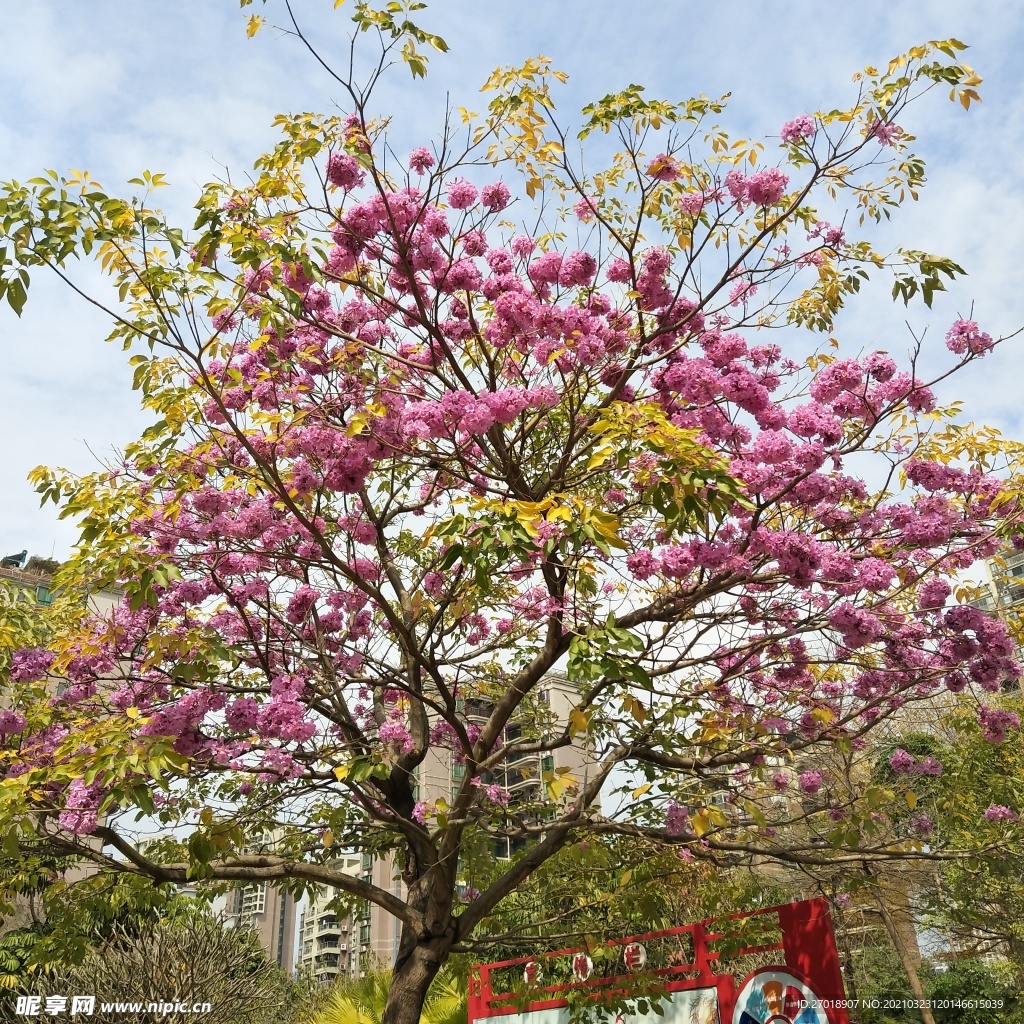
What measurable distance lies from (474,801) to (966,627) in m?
3.17

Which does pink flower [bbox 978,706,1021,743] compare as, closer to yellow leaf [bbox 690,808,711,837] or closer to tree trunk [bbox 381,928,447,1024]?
yellow leaf [bbox 690,808,711,837]

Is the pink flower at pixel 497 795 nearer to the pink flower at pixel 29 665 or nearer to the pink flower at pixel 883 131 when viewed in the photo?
the pink flower at pixel 29 665

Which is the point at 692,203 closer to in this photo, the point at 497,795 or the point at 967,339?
the point at 967,339

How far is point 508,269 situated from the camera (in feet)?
17.3

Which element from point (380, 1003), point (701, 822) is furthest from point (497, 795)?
point (380, 1003)

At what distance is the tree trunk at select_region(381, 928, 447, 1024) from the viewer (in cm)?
541

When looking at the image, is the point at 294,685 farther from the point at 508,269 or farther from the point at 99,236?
the point at 508,269

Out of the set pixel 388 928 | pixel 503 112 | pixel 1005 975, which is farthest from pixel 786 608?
pixel 388 928

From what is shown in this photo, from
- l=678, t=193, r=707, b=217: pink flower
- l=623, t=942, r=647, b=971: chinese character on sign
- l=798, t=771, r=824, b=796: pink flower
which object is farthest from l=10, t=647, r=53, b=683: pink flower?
l=798, t=771, r=824, b=796: pink flower

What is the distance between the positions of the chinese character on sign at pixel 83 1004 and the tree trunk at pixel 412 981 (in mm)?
6789

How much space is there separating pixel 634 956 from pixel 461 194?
5433mm

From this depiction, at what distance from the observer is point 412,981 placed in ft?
17.9

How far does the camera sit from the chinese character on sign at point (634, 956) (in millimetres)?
→ 6094

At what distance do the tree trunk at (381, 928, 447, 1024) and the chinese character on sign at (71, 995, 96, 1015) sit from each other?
6789 millimetres
